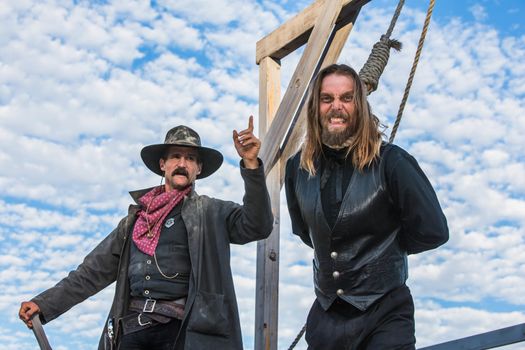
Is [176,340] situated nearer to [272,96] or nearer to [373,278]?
[373,278]

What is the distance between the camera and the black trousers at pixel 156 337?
11.6 ft

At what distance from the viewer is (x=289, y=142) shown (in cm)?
430

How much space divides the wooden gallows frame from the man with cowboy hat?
1.39 feet

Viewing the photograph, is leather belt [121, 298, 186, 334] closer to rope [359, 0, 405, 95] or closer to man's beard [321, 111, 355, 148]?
man's beard [321, 111, 355, 148]

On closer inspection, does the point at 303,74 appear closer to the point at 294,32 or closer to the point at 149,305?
the point at 294,32

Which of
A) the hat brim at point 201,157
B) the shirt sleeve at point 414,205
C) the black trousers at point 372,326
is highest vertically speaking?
the hat brim at point 201,157

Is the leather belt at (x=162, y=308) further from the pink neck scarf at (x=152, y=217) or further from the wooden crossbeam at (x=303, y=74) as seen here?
the wooden crossbeam at (x=303, y=74)

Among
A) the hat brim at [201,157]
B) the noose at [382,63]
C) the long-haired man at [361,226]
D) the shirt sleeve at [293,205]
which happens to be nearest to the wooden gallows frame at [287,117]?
the noose at [382,63]

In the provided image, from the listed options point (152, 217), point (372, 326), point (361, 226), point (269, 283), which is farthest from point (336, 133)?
point (269, 283)

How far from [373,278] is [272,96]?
2.26 m

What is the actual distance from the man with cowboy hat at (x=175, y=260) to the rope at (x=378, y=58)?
0.82 m

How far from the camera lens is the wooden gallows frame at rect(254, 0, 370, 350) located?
407 centimetres

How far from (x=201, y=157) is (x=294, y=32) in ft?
3.48

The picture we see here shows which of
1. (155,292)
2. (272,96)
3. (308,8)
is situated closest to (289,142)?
(272,96)
